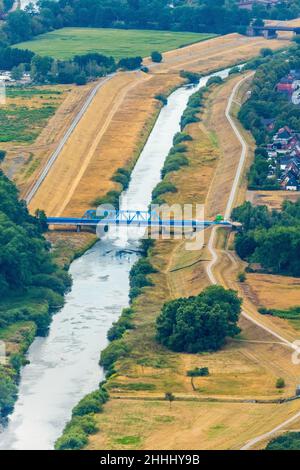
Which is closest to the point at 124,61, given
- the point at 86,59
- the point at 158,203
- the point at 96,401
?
the point at 86,59

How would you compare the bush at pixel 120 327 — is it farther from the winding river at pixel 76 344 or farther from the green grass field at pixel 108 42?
the green grass field at pixel 108 42

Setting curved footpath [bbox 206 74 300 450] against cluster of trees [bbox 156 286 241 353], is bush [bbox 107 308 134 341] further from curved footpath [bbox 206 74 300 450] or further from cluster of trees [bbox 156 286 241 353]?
curved footpath [bbox 206 74 300 450]

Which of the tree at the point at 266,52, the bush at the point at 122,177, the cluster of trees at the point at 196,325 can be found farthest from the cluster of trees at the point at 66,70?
the cluster of trees at the point at 196,325

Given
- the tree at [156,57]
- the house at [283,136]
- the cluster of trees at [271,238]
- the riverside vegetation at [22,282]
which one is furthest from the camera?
the tree at [156,57]

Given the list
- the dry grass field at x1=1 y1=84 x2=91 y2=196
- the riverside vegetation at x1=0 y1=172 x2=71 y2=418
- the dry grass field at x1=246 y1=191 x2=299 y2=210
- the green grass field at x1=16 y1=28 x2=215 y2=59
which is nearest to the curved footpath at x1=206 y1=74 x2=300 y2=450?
the dry grass field at x1=246 y1=191 x2=299 y2=210

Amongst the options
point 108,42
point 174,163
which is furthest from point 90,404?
point 108,42
